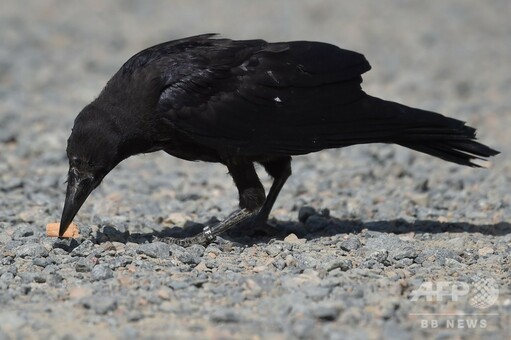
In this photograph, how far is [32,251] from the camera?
7430mm

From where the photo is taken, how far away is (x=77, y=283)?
675 centimetres

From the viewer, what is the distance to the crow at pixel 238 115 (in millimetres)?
7941

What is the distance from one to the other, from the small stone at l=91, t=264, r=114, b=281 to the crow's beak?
0.97 m

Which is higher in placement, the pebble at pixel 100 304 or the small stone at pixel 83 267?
the small stone at pixel 83 267

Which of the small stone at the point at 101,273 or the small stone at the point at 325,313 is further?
the small stone at the point at 101,273

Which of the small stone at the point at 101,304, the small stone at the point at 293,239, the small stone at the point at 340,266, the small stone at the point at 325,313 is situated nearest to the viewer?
the small stone at the point at 325,313

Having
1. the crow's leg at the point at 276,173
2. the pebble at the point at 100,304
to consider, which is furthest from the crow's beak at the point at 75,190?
the crow's leg at the point at 276,173

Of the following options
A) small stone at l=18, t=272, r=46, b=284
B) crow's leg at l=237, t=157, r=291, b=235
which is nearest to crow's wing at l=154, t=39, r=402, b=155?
crow's leg at l=237, t=157, r=291, b=235

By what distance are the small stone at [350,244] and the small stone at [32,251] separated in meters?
2.58

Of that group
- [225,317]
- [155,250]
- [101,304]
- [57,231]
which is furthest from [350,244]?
[57,231]

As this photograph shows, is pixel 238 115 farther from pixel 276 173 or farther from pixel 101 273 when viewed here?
pixel 101 273

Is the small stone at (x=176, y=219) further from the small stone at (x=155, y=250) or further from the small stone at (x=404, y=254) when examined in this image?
the small stone at (x=404, y=254)

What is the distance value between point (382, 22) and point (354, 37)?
5.20 ft

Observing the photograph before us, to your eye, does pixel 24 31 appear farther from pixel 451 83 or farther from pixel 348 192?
pixel 348 192
